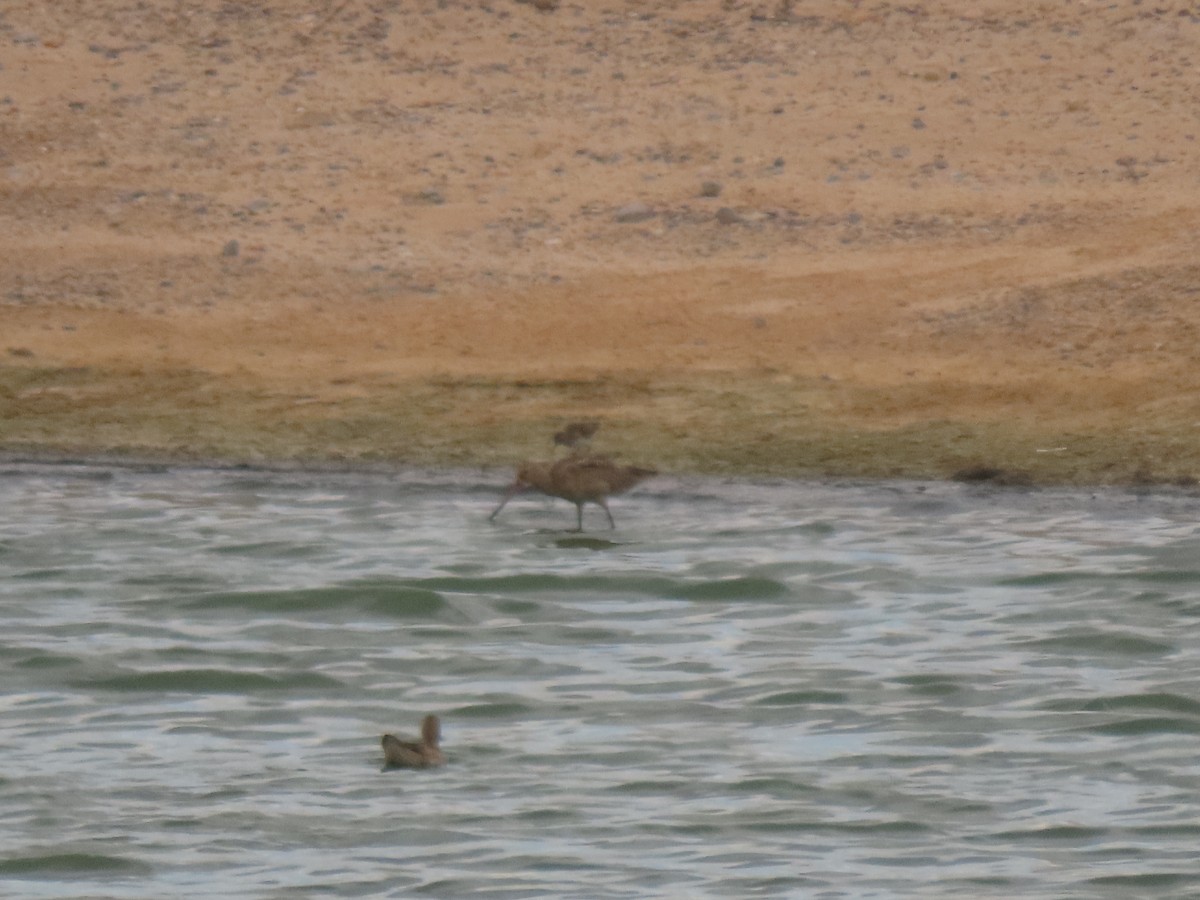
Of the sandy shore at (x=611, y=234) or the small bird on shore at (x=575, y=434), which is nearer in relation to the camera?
the small bird on shore at (x=575, y=434)

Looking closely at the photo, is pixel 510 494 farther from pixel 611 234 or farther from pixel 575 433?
pixel 611 234

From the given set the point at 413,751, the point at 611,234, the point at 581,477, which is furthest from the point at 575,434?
the point at 413,751

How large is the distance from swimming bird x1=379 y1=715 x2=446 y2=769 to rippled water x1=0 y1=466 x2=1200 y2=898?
0.04 metres

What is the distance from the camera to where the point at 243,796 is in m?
7.96

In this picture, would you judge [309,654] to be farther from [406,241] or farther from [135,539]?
[406,241]

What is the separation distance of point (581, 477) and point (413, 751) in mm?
3230

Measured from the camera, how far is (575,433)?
1250cm

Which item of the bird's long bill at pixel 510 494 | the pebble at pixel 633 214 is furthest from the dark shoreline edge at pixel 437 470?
the pebble at pixel 633 214

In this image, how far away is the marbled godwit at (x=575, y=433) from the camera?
1250 centimetres

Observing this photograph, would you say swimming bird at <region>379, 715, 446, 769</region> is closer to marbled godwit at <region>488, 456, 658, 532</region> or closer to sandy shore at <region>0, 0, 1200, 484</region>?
marbled godwit at <region>488, 456, 658, 532</region>

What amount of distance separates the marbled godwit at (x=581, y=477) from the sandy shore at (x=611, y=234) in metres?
1.22

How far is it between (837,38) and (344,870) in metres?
11.3

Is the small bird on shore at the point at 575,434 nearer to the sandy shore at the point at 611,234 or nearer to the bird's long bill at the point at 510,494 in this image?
the sandy shore at the point at 611,234

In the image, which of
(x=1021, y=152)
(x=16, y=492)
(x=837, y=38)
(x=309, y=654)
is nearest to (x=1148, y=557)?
(x=309, y=654)
